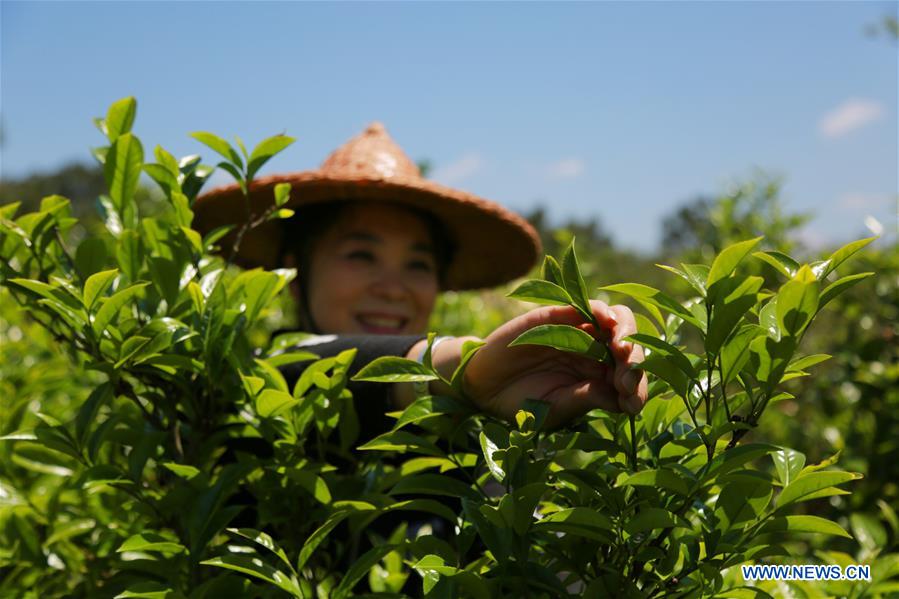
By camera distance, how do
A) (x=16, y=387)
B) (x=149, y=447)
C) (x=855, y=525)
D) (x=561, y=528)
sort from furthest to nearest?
1. (x=16, y=387)
2. (x=855, y=525)
3. (x=149, y=447)
4. (x=561, y=528)

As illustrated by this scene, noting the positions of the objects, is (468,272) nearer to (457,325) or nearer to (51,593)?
(457,325)

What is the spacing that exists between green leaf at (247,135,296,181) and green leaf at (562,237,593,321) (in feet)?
1.51

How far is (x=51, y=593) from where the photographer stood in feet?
3.92

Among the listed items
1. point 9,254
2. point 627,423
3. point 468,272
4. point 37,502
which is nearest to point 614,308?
point 627,423

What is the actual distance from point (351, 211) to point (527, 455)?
1.27m

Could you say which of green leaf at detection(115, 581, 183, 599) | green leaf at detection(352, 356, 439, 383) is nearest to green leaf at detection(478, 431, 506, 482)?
green leaf at detection(352, 356, 439, 383)

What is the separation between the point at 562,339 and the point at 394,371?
176 millimetres

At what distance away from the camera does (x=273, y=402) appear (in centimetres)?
84

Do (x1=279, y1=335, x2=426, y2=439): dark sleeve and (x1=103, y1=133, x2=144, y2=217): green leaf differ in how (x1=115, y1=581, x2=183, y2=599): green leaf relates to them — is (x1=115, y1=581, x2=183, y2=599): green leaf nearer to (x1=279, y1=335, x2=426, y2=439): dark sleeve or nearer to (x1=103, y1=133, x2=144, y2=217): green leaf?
(x1=279, y1=335, x2=426, y2=439): dark sleeve

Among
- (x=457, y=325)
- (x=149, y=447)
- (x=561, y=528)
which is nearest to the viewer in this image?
(x=561, y=528)

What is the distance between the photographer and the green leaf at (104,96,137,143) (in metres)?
0.98

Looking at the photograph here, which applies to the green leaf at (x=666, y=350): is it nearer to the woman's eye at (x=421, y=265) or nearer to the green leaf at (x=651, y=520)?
the green leaf at (x=651, y=520)

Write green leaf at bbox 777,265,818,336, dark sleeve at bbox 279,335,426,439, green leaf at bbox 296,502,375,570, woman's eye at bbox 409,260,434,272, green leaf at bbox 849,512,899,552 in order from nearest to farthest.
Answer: green leaf at bbox 777,265,818,336 < green leaf at bbox 296,502,375,570 < dark sleeve at bbox 279,335,426,439 < green leaf at bbox 849,512,899,552 < woman's eye at bbox 409,260,434,272

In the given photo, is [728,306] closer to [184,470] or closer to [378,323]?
[184,470]
